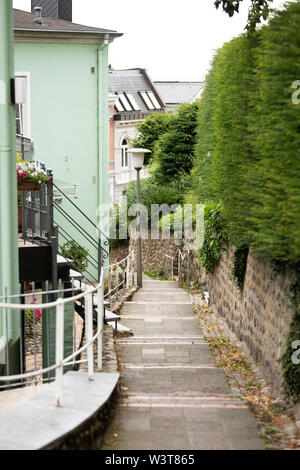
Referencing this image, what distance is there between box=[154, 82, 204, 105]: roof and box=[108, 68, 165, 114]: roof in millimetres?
5504

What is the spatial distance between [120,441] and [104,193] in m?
17.4

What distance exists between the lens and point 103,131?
21812mm

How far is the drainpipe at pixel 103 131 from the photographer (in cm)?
2139

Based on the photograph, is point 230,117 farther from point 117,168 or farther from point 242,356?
point 117,168

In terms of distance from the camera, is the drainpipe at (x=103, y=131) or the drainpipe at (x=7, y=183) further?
the drainpipe at (x=103, y=131)

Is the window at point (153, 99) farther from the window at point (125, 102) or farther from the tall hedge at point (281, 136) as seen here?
the tall hedge at point (281, 136)

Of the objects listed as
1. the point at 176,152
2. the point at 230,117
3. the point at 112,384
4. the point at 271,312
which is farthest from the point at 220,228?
the point at 176,152

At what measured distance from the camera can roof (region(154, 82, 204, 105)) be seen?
5312 cm

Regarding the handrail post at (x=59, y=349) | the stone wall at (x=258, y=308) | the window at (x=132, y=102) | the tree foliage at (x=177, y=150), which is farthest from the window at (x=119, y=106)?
the handrail post at (x=59, y=349)

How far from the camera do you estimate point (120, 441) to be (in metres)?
5.40

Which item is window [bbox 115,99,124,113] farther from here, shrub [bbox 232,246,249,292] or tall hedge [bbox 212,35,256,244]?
shrub [bbox 232,246,249,292]

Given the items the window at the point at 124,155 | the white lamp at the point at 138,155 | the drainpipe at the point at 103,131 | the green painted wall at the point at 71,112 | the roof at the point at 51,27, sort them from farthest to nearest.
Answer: the window at the point at 124,155
the drainpipe at the point at 103,131
the green painted wall at the point at 71,112
the roof at the point at 51,27
the white lamp at the point at 138,155

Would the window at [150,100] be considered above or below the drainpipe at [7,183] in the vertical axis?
above

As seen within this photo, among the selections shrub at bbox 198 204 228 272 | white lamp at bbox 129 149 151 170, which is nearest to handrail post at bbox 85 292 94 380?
shrub at bbox 198 204 228 272
